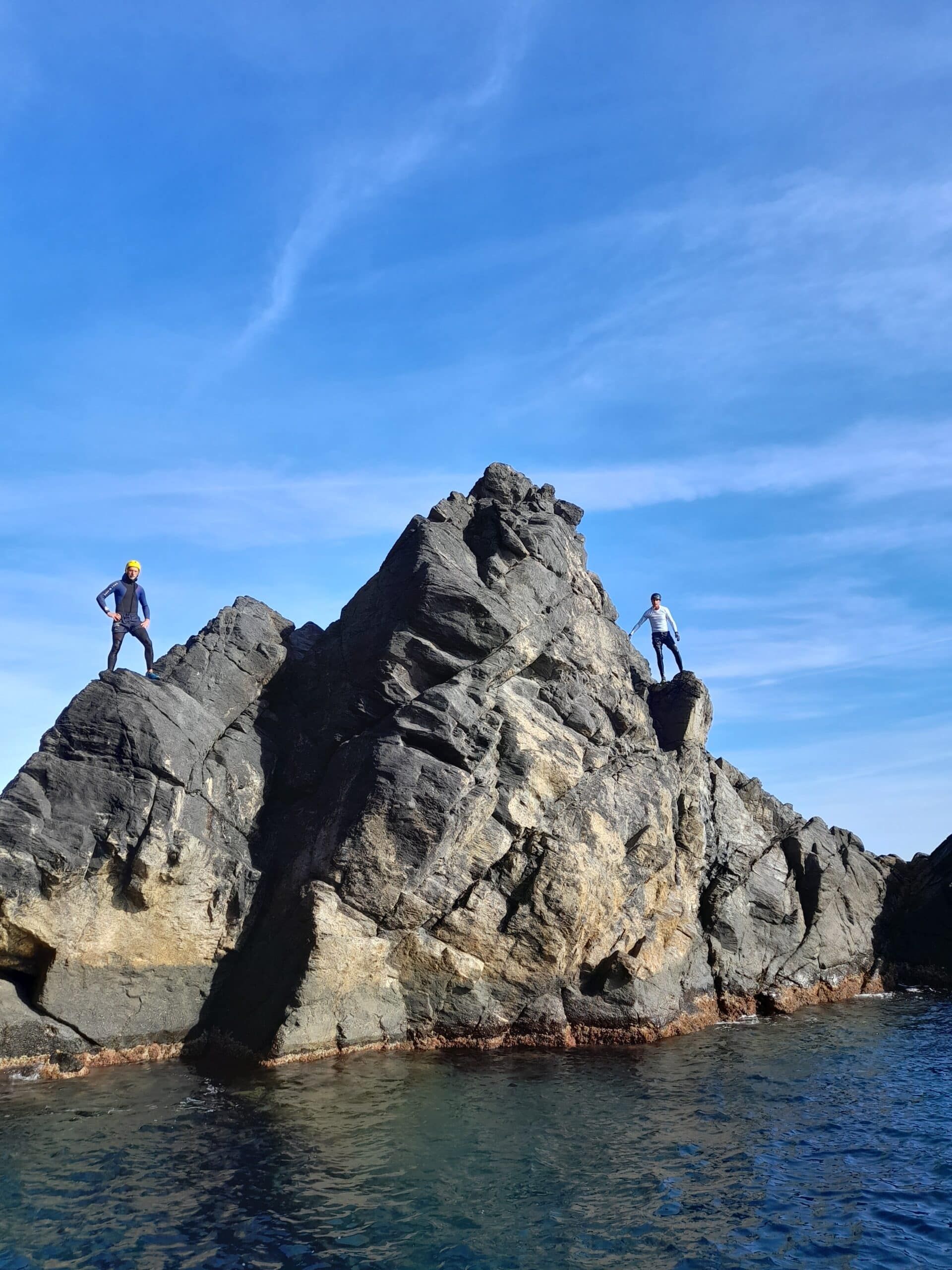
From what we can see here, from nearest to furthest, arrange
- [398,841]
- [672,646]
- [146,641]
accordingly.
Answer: [398,841] → [146,641] → [672,646]

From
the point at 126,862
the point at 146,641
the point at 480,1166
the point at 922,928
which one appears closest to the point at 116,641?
the point at 146,641

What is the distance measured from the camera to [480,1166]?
Result: 1898 cm

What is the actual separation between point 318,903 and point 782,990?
21.3m

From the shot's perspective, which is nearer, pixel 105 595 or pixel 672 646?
pixel 105 595

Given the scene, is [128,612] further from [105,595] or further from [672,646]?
[672,646]

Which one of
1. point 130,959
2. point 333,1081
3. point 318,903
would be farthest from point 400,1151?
point 130,959

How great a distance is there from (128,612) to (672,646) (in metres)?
23.6

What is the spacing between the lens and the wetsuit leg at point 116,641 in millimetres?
30609

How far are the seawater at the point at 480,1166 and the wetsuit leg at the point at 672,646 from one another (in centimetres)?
1837

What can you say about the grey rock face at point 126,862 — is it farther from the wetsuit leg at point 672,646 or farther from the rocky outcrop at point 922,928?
the rocky outcrop at point 922,928

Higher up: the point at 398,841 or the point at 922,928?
the point at 398,841

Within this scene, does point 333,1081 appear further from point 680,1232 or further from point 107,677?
point 107,677

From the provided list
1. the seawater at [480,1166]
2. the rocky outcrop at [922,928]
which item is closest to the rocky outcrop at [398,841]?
the seawater at [480,1166]

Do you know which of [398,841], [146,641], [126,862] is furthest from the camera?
[146,641]
